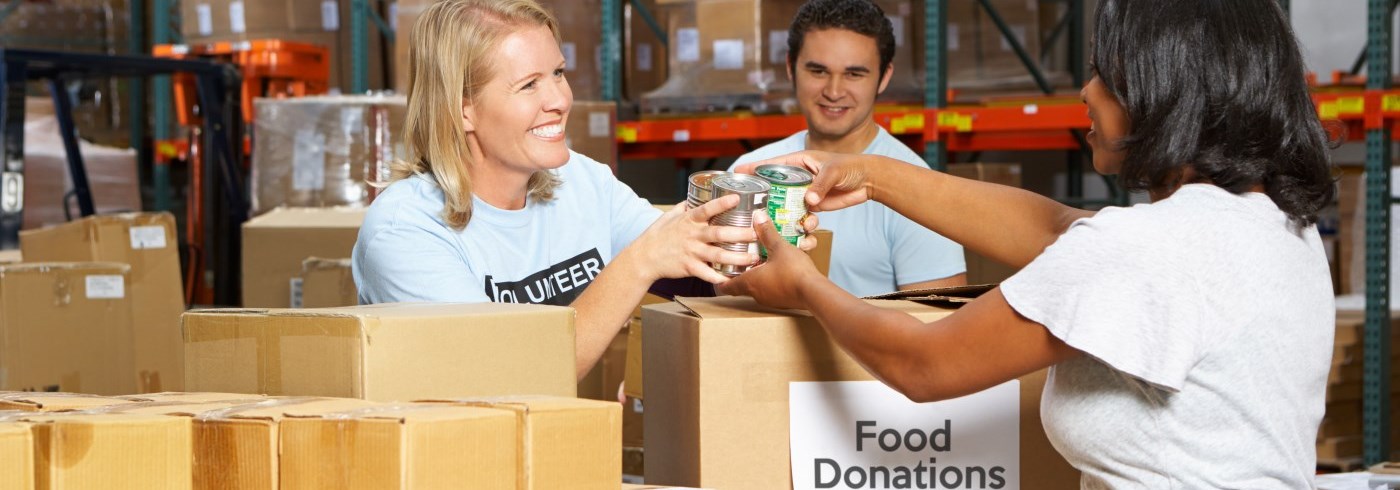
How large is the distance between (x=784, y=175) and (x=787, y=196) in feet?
0.09

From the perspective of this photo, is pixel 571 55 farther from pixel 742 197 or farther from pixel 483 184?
pixel 742 197

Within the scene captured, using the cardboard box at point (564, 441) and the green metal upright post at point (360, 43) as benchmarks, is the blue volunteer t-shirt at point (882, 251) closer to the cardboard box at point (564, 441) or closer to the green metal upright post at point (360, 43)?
the cardboard box at point (564, 441)

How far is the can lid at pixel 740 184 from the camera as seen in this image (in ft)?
5.43

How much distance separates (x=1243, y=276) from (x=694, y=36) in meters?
4.30

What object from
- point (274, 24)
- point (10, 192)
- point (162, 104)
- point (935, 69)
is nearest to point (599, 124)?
point (935, 69)

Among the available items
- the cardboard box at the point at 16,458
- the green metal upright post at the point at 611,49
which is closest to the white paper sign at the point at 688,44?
the green metal upright post at the point at 611,49

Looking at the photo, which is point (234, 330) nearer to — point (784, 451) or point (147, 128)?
point (784, 451)

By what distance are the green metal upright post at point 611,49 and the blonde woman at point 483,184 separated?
12.0 feet

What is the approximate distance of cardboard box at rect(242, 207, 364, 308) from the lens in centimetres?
436

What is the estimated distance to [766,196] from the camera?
1663 mm

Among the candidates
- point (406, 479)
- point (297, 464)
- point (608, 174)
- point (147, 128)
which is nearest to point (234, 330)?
point (297, 464)

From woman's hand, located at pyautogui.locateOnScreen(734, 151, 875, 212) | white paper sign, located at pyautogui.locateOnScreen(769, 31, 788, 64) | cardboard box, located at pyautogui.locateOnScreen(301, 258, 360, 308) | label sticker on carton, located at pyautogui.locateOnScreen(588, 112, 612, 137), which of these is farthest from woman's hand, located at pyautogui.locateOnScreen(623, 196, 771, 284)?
white paper sign, located at pyautogui.locateOnScreen(769, 31, 788, 64)

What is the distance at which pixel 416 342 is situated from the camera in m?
1.48

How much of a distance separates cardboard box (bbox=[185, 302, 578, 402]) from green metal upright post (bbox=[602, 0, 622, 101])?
433 cm
